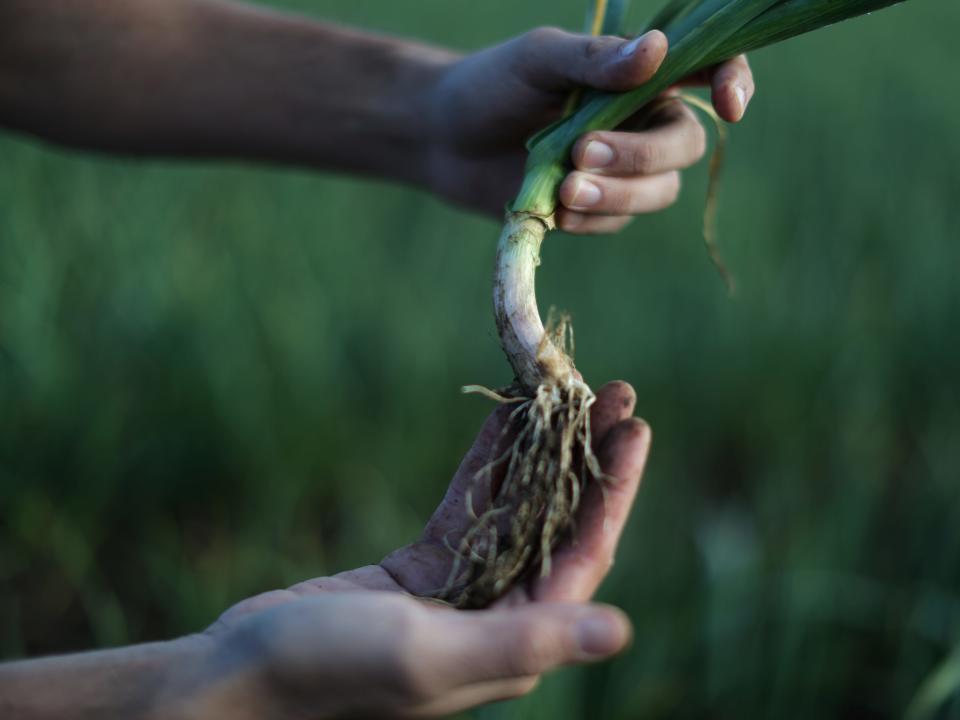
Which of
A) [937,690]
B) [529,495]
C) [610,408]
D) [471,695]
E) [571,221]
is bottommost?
[937,690]

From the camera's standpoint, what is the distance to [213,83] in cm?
152

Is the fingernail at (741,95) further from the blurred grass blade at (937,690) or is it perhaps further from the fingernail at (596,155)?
the blurred grass blade at (937,690)

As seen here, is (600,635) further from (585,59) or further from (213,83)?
(213,83)

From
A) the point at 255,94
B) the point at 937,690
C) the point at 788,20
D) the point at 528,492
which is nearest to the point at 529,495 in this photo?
the point at 528,492

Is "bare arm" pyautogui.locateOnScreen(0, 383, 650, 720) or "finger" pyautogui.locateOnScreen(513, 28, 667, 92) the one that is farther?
"finger" pyautogui.locateOnScreen(513, 28, 667, 92)

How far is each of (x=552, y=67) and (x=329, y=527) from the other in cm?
110

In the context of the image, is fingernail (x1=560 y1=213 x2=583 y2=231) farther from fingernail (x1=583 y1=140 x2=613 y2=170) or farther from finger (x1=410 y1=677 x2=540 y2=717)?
finger (x1=410 y1=677 x2=540 y2=717)

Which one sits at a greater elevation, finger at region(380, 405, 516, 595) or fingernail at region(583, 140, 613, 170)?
fingernail at region(583, 140, 613, 170)

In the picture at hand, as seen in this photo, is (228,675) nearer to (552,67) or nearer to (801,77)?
(552,67)

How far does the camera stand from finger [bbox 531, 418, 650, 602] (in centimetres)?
85

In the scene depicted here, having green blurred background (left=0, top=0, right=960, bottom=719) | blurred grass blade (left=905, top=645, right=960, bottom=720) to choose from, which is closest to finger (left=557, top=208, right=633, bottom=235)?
green blurred background (left=0, top=0, right=960, bottom=719)

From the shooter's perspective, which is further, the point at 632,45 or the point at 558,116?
the point at 558,116

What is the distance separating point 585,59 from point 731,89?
0.17 meters

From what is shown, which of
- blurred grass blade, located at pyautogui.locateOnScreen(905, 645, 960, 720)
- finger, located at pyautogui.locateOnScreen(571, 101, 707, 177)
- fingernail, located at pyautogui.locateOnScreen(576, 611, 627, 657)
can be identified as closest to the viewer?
fingernail, located at pyautogui.locateOnScreen(576, 611, 627, 657)
